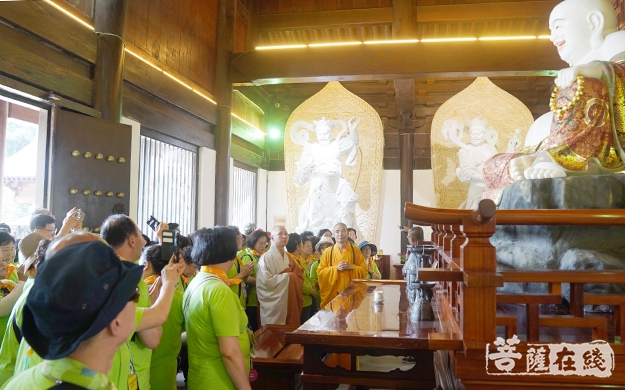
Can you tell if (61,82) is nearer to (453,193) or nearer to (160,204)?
(160,204)

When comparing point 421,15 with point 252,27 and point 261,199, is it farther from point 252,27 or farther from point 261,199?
point 261,199

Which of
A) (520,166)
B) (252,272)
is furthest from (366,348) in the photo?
(252,272)

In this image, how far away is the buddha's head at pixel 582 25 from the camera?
2938 mm

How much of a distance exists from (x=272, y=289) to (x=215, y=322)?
7.70 feet

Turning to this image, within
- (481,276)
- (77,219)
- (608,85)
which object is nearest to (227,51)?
(77,219)

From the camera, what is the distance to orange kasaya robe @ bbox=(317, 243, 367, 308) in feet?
15.9

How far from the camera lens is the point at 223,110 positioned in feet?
22.7

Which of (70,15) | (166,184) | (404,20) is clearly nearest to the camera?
(70,15)

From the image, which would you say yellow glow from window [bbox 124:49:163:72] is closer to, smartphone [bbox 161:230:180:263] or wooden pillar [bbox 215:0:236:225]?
wooden pillar [bbox 215:0:236:225]

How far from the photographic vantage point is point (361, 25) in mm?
8352

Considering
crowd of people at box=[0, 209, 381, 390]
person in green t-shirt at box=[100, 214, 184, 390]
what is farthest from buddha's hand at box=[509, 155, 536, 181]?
person in green t-shirt at box=[100, 214, 184, 390]

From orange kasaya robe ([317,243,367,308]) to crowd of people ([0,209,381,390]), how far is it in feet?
0.07

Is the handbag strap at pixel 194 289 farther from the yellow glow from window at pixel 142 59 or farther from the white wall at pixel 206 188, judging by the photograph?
the white wall at pixel 206 188

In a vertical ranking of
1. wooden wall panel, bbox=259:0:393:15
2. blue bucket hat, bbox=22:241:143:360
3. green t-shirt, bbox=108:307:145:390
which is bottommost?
green t-shirt, bbox=108:307:145:390
